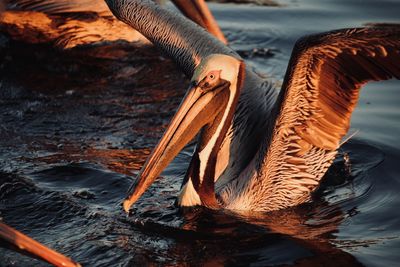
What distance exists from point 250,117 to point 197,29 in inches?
40.0

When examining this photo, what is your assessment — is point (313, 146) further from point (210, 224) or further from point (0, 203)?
point (0, 203)

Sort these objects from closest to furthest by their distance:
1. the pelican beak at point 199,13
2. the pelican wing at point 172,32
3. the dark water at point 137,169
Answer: the dark water at point 137,169
the pelican wing at point 172,32
the pelican beak at point 199,13

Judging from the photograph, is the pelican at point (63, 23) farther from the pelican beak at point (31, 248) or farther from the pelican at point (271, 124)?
the pelican beak at point (31, 248)

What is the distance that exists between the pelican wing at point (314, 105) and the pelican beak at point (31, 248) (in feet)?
6.60

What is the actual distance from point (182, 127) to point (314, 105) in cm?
85

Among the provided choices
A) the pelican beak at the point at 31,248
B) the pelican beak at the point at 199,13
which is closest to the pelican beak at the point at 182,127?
the pelican beak at the point at 31,248

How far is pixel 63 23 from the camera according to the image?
9.72m

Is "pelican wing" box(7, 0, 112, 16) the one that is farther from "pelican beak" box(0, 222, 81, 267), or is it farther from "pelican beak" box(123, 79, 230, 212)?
"pelican beak" box(0, 222, 81, 267)

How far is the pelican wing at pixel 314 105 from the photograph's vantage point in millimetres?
5406

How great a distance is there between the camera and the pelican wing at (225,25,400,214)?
17.7 ft

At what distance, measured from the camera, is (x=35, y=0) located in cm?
959

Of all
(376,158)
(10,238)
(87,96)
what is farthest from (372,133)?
(10,238)

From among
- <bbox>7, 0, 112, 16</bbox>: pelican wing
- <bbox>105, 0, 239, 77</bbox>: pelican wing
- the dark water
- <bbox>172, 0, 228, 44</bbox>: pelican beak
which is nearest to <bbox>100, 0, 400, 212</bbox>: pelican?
the dark water

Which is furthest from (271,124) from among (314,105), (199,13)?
(199,13)
